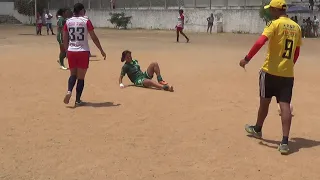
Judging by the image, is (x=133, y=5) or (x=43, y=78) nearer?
(x=43, y=78)

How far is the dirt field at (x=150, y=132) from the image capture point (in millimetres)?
4578

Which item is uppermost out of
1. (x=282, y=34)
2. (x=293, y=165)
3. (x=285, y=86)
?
(x=282, y=34)

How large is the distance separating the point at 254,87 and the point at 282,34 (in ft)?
14.5

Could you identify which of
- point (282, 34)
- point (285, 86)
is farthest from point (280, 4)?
point (285, 86)

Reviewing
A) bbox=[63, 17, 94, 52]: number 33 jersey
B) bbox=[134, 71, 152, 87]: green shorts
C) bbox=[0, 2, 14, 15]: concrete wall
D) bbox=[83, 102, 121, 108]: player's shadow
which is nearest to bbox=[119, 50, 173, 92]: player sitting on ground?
bbox=[134, 71, 152, 87]: green shorts

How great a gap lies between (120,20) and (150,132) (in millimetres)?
38845

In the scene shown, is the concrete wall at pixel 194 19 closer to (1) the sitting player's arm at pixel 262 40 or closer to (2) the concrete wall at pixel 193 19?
(2) the concrete wall at pixel 193 19

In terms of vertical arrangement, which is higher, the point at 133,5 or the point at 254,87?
the point at 133,5

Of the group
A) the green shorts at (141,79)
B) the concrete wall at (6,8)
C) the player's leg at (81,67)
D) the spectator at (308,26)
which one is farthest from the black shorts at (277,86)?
the concrete wall at (6,8)

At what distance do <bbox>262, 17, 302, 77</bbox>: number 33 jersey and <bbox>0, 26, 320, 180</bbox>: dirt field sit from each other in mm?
975

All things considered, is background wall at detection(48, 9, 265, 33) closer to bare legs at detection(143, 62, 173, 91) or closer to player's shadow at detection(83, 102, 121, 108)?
bare legs at detection(143, 62, 173, 91)

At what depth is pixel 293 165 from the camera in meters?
4.82

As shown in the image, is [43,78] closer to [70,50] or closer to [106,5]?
[70,50]

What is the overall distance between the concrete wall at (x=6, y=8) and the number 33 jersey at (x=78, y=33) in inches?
2213
